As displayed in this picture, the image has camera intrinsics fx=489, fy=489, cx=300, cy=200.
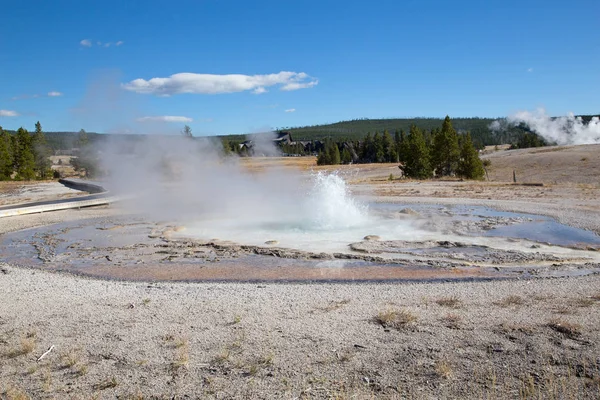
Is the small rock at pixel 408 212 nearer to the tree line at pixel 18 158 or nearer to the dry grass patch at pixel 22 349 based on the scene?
the dry grass patch at pixel 22 349

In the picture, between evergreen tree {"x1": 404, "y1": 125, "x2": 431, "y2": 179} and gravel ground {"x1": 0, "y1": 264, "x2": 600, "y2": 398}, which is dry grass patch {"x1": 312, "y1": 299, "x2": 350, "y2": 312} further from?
evergreen tree {"x1": 404, "y1": 125, "x2": 431, "y2": 179}

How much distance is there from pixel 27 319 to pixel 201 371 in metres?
3.87

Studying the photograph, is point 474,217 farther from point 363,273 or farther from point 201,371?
point 201,371

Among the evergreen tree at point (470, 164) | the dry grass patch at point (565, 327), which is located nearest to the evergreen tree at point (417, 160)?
the evergreen tree at point (470, 164)

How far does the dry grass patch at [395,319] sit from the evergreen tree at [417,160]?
130ft

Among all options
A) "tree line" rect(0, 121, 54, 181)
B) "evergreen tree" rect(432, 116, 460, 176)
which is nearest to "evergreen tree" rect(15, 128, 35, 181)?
"tree line" rect(0, 121, 54, 181)

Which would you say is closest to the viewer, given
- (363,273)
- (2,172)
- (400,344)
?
(400,344)

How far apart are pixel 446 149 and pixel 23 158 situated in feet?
157

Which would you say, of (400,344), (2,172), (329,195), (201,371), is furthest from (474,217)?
(2,172)

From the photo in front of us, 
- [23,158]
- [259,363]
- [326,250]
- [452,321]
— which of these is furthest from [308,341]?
[23,158]

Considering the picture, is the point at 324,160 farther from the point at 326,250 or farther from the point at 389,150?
the point at 326,250

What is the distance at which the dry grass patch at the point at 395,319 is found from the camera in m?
7.45

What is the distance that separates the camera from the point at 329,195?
67.9 feet

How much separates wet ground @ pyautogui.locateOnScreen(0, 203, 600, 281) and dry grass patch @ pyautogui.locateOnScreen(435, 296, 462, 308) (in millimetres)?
2061
